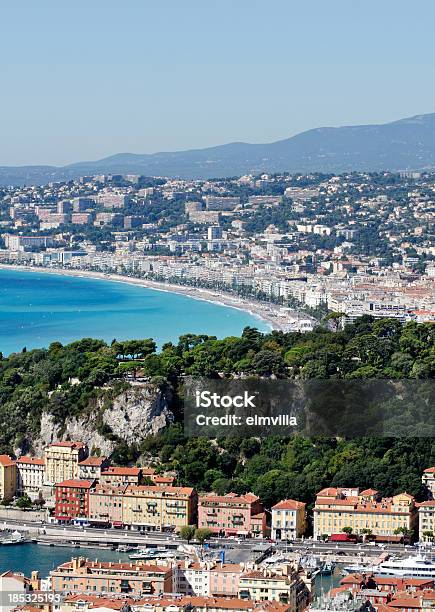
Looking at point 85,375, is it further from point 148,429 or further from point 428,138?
point 428,138

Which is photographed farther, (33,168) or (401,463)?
(33,168)

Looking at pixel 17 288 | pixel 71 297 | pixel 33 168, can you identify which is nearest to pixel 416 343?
pixel 71 297

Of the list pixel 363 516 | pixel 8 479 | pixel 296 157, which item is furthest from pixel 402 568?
pixel 296 157

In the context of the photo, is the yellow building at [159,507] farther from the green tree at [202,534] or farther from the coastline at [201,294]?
Answer: the coastline at [201,294]

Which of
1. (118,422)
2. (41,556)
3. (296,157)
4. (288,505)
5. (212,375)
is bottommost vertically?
(296,157)

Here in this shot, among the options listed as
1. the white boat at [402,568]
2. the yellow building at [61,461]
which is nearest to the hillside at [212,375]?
the yellow building at [61,461]

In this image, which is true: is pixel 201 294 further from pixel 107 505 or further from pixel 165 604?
pixel 165 604
